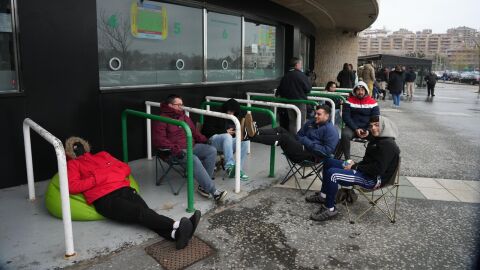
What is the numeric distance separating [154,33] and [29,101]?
2287 mm

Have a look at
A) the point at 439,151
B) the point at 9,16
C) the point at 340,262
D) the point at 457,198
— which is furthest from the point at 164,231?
the point at 439,151

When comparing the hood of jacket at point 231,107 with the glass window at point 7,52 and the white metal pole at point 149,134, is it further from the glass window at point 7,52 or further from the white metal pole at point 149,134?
the glass window at point 7,52

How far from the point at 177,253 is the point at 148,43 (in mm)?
3774

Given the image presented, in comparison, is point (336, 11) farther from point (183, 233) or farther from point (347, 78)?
point (183, 233)

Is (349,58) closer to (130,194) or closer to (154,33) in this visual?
(154,33)

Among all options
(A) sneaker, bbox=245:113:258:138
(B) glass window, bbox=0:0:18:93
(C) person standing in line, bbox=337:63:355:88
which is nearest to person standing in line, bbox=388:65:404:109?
(C) person standing in line, bbox=337:63:355:88

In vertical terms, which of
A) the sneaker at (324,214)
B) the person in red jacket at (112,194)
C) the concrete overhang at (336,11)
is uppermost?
the concrete overhang at (336,11)

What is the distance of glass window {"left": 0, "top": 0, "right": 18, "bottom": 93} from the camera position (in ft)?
13.5

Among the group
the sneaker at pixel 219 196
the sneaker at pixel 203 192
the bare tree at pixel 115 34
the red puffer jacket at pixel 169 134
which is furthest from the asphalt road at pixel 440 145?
the bare tree at pixel 115 34

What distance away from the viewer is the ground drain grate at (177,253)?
2.96 m

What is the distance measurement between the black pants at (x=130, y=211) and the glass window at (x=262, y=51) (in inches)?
211

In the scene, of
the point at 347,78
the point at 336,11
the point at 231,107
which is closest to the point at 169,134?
the point at 231,107

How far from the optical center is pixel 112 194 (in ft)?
11.3

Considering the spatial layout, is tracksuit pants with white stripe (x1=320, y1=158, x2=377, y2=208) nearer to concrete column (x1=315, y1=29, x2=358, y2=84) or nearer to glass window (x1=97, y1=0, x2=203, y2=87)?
glass window (x1=97, y1=0, x2=203, y2=87)
